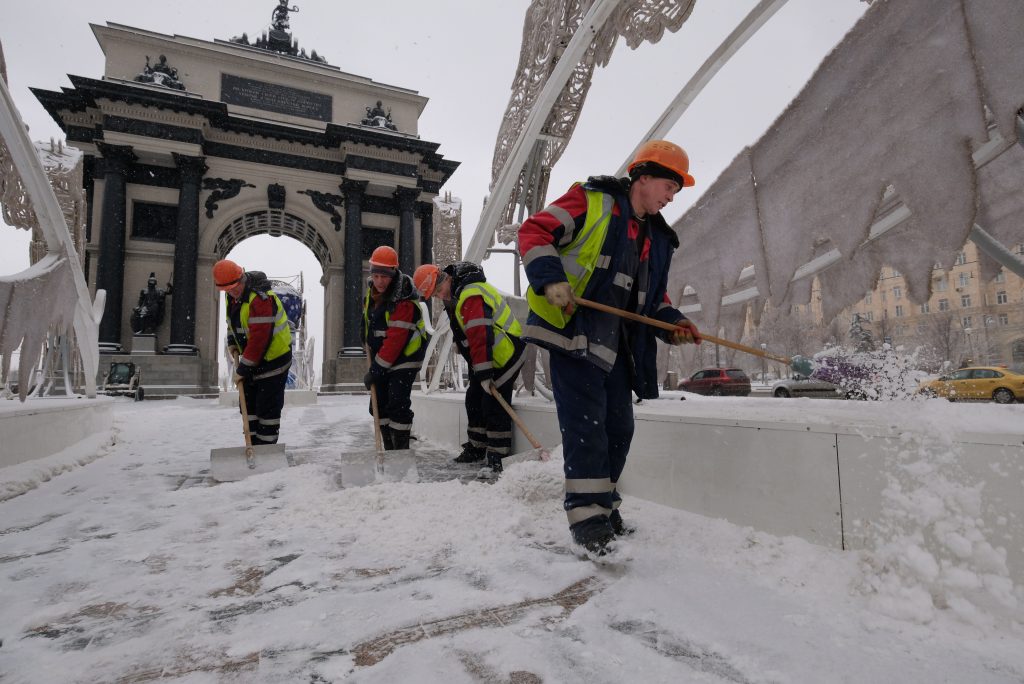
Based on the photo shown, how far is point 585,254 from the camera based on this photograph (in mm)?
2090

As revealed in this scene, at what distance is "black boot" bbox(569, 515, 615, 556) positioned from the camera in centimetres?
183

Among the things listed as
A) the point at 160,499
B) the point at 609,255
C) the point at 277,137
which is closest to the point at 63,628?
the point at 160,499

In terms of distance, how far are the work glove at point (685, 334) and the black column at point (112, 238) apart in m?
21.1

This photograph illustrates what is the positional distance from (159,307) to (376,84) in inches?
547

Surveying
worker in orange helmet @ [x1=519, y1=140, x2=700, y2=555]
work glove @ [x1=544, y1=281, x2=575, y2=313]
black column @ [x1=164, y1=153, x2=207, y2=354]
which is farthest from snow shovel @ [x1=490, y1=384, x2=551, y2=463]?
black column @ [x1=164, y1=153, x2=207, y2=354]

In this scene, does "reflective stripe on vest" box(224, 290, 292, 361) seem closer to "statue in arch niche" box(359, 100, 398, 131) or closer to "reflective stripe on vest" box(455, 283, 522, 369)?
"reflective stripe on vest" box(455, 283, 522, 369)

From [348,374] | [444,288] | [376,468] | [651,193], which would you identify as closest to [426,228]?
[348,374]

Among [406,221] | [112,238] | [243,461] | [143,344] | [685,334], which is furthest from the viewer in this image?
[406,221]

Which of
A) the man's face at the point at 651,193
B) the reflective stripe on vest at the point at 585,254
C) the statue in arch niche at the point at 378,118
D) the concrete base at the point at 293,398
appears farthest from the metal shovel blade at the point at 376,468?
the statue in arch niche at the point at 378,118

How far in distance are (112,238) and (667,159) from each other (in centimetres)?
2231

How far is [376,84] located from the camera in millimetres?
23891

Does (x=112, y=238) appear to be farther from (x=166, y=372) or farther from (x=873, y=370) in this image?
(x=873, y=370)

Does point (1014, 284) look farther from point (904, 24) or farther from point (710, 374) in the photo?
point (710, 374)

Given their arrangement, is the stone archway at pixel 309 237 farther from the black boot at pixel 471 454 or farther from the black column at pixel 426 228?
the black boot at pixel 471 454
